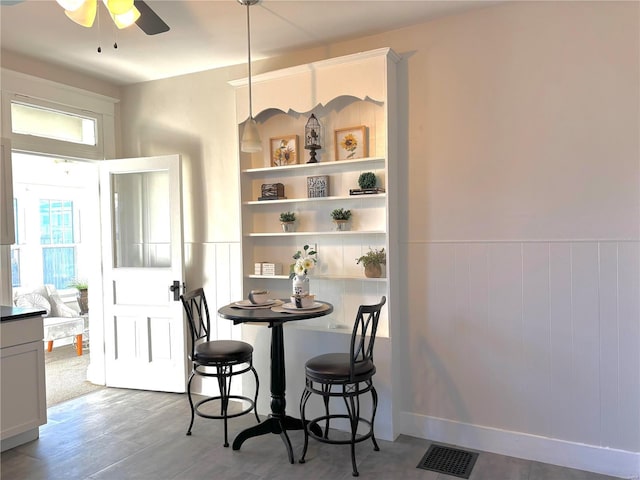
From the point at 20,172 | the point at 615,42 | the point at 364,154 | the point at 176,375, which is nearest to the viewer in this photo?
the point at 615,42

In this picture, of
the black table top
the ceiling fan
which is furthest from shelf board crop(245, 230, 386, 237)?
the ceiling fan

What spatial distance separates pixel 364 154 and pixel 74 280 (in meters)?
5.26

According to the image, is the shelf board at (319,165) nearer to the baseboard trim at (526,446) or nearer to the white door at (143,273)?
the white door at (143,273)

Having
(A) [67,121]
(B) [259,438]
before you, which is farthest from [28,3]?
(B) [259,438]

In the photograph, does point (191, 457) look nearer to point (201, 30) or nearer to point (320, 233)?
point (320, 233)

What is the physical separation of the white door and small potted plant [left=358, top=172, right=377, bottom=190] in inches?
63.3

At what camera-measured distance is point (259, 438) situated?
10.2ft

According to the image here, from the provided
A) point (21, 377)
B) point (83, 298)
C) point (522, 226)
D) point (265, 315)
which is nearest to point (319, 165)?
point (265, 315)

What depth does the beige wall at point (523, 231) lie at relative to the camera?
8.58 feet

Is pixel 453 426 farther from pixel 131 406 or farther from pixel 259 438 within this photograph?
pixel 131 406

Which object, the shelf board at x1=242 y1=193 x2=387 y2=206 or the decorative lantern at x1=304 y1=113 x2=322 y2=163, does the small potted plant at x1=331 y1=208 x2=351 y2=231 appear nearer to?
the shelf board at x1=242 y1=193 x2=387 y2=206

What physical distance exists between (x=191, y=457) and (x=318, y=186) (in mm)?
1938

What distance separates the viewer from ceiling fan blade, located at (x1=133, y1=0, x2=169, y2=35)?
2.29 metres

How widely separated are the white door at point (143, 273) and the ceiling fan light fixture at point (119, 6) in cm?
203
